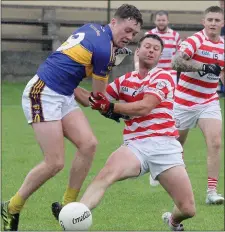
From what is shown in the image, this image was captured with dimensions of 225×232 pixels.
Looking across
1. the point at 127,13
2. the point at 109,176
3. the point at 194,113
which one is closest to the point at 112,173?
the point at 109,176

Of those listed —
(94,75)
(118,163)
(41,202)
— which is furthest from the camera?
(41,202)

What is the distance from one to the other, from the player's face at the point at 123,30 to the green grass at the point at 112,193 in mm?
1759

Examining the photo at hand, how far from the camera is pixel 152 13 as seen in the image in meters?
24.9

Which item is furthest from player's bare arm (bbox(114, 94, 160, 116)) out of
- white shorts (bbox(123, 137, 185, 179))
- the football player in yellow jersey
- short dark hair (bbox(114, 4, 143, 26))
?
short dark hair (bbox(114, 4, 143, 26))

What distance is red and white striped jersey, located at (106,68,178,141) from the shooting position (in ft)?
24.4

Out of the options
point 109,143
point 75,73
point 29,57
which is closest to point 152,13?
point 29,57

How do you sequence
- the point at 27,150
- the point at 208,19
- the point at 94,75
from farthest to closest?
the point at 27,150
the point at 208,19
the point at 94,75

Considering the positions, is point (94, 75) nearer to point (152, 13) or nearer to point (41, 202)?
point (41, 202)

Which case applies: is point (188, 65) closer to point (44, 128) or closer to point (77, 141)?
point (77, 141)

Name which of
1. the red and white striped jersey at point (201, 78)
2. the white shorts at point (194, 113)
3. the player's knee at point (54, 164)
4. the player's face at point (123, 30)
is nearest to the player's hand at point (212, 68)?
the red and white striped jersey at point (201, 78)

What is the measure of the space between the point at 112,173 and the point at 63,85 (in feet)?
3.78

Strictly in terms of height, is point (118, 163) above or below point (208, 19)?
below

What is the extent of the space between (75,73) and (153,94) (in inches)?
32.0

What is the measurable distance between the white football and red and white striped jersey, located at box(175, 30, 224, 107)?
386cm
